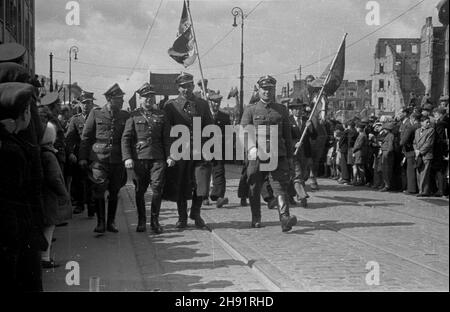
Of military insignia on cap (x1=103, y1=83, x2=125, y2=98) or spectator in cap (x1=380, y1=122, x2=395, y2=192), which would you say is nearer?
military insignia on cap (x1=103, y1=83, x2=125, y2=98)

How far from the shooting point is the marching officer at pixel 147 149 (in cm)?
812

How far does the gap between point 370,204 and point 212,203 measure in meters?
3.03

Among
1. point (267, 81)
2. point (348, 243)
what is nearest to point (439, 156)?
point (267, 81)

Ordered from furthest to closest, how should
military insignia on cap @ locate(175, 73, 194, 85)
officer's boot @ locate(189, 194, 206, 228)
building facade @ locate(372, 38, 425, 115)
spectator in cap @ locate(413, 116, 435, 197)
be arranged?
building facade @ locate(372, 38, 425, 115), spectator in cap @ locate(413, 116, 435, 197), officer's boot @ locate(189, 194, 206, 228), military insignia on cap @ locate(175, 73, 194, 85)

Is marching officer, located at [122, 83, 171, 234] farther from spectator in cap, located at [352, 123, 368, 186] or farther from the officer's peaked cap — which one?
spectator in cap, located at [352, 123, 368, 186]

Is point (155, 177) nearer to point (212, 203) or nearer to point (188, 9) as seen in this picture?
point (212, 203)

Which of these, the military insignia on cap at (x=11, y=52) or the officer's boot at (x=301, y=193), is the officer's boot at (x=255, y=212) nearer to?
the officer's boot at (x=301, y=193)

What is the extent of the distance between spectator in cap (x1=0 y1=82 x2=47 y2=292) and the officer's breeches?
380cm

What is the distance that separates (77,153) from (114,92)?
2.62m

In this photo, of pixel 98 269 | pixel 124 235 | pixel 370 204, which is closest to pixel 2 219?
pixel 98 269

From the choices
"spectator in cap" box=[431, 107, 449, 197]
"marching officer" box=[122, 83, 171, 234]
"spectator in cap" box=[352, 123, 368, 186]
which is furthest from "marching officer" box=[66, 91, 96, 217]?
"spectator in cap" box=[352, 123, 368, 186]

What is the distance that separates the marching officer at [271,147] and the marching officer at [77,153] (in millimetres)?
2393

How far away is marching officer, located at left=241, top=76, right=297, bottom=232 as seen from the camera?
800cm

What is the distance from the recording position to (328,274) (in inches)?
219
